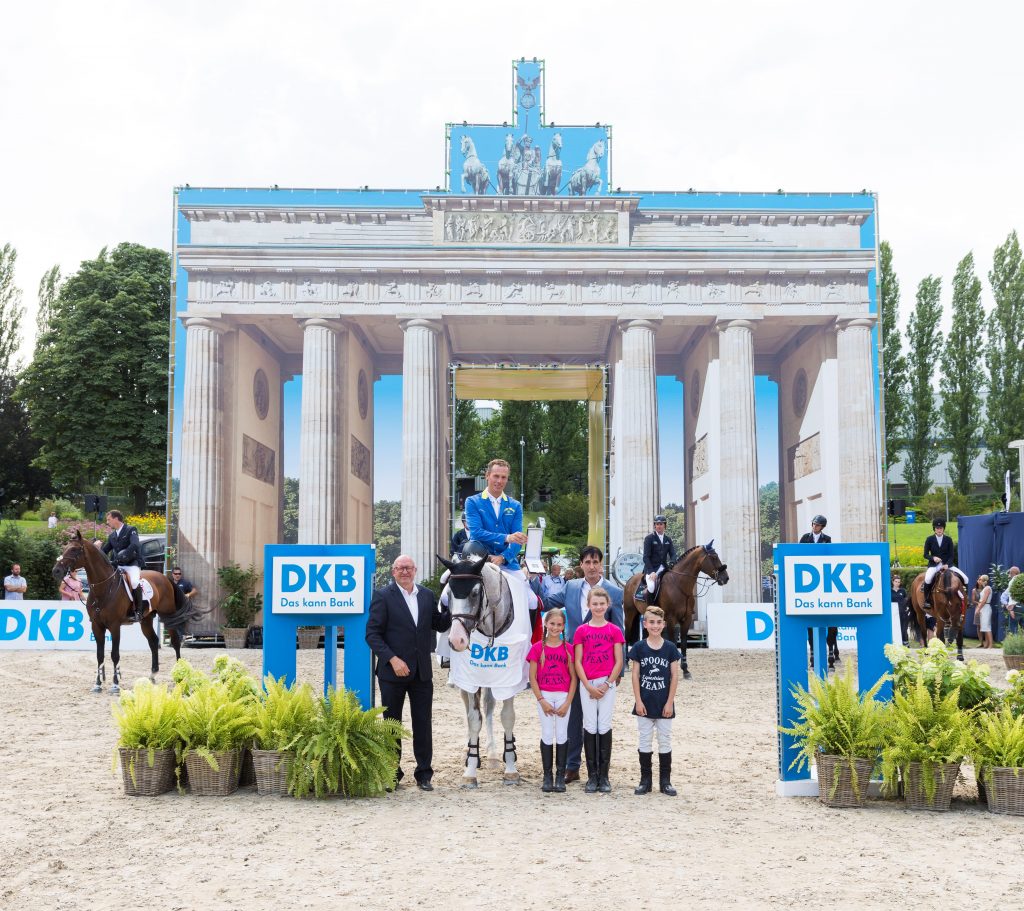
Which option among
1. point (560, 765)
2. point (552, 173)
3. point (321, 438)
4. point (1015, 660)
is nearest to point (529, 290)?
point (552, 173)

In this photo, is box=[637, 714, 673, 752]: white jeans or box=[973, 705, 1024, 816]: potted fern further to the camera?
box=[637, 714, 673, 752]: white jeans

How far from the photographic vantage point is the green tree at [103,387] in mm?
43562

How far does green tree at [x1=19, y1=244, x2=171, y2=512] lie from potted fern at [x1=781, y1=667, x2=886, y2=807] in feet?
132

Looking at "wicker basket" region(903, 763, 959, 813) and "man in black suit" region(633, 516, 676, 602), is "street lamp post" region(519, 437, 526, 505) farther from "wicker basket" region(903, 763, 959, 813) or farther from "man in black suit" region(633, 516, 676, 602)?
"wicker basket" region(903, 763, 959, 813)

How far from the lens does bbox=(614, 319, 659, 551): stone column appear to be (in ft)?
101

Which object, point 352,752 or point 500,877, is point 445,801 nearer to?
point 352,752

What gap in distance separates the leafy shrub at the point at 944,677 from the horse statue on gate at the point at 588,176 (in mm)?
24985

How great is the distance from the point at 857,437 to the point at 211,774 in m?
26.2

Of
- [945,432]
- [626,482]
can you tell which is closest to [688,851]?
[626,482]

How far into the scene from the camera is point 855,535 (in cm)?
3000

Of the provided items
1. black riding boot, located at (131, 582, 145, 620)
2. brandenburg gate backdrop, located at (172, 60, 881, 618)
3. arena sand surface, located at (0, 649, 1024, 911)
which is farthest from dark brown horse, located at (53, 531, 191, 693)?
brandenburg gate backdrop, located at (172, 60, 881, 618)

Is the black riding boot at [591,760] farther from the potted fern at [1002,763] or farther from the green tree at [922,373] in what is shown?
the green tree at [922,373]

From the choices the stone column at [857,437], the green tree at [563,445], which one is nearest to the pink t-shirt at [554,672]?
the stone column at [857,437]

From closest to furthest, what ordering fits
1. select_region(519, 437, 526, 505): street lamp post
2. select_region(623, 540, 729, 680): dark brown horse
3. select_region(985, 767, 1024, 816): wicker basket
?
select_region(985, 767, 1024, 816): wicker basket < select_region(623, 540, 729, 680): dark brown horse < select_region(519, 437, 526, 505): street lamp post
